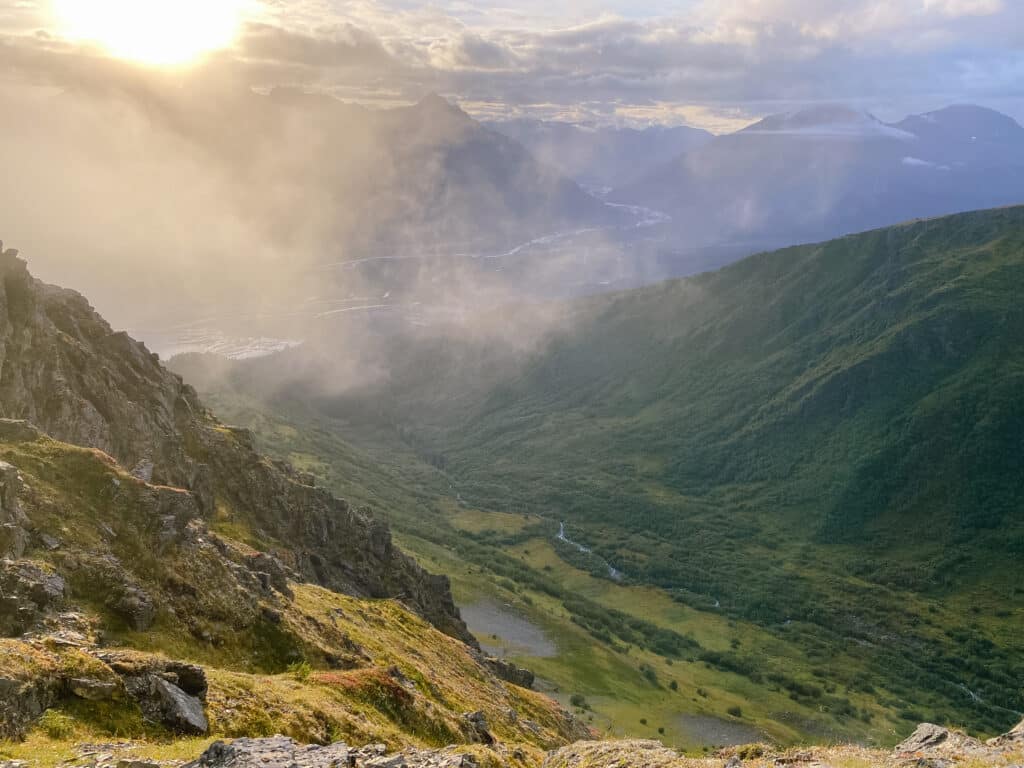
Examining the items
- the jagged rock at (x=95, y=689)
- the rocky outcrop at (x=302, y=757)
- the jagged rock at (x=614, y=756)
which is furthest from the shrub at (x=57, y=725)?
the jagged rock at (x=614, y=756)

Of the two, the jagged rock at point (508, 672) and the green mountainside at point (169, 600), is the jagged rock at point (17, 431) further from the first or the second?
the jagged rock at point (508, 672)

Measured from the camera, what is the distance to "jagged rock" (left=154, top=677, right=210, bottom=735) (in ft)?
95.5

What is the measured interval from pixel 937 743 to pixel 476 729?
2545cm

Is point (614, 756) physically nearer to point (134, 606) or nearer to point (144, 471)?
point (134, 606)

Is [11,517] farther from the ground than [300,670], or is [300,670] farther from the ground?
[11,517]

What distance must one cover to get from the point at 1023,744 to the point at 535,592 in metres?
167

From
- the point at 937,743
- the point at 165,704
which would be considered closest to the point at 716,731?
the point at 937,743

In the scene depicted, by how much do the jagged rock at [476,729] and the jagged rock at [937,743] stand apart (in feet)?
76.2

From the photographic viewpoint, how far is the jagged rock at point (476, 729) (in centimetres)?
4708

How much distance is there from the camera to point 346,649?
51.0 m

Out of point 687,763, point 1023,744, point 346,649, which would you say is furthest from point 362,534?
point 1023,744

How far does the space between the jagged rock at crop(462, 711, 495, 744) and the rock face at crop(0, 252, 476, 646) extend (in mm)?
15716

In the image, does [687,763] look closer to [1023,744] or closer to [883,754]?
[883,754]

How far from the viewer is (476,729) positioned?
4825 cm
